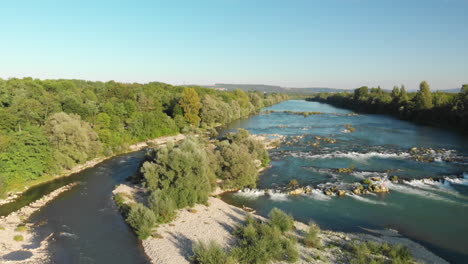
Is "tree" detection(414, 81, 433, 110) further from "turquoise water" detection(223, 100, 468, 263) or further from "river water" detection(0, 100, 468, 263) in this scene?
"river water" detection(0, 100, 468, 263)

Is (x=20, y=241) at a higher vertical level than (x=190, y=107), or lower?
lower

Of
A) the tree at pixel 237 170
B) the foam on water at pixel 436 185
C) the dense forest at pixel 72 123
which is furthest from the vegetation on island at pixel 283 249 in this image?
the dense forest at pixel 72 123

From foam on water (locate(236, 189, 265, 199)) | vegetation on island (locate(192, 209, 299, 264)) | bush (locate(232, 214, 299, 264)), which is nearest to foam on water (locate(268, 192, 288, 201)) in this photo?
foam on water (locate(236, 189, 265, 199))

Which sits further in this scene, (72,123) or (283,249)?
(72,123)

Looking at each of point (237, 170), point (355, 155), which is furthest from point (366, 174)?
point (237, 170)

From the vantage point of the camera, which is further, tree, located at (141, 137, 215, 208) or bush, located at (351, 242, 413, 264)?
tree, located at (141, 137, 215, 208)

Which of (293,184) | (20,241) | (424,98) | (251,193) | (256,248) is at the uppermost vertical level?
(424,98)

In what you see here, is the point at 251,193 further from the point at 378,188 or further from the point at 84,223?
the point at 84,223
